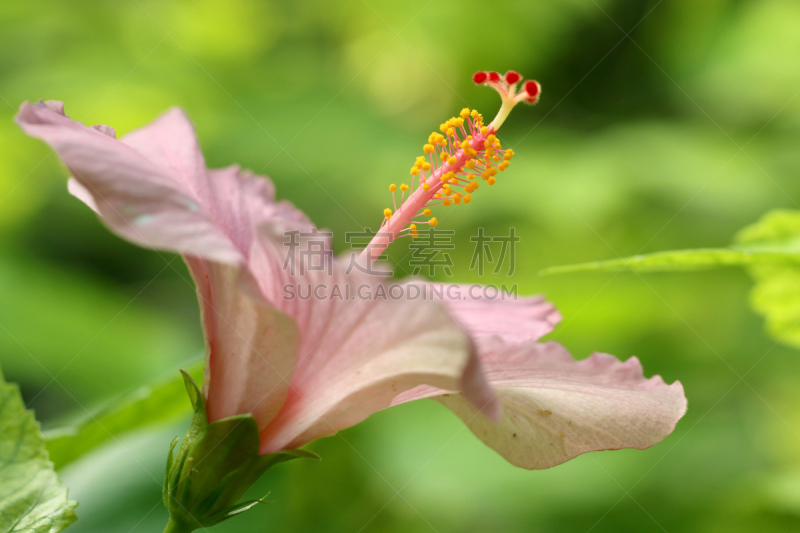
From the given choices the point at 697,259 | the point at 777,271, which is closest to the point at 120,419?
the point at 697,259

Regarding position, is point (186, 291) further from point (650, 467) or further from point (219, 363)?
point (219, 363)

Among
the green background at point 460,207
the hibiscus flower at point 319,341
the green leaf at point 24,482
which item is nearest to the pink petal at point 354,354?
the hibiscus flower at point 319,341

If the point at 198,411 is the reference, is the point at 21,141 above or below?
below

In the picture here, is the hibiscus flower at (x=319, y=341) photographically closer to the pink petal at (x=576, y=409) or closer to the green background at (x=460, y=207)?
the pink petal at (x=576, y=409)

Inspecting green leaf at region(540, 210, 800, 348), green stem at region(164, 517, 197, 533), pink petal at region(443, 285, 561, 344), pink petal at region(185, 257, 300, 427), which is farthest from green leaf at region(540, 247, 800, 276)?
green stem at region(164, 517, 197, 533)

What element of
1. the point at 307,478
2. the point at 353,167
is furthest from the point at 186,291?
the point at 307,478

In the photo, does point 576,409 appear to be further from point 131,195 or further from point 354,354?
point 131,195

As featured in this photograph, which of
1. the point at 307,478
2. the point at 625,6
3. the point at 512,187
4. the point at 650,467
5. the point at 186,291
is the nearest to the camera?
the point at 307,478
